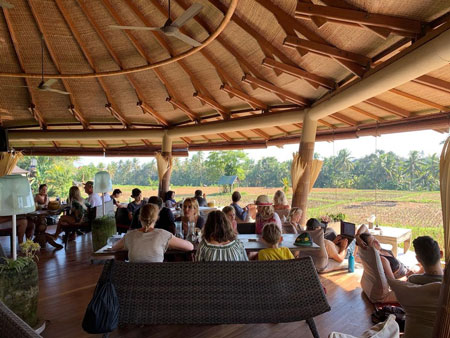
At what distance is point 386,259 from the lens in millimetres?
4113

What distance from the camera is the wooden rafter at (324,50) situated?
15.4ft

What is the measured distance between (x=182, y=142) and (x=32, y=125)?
5.35 meters

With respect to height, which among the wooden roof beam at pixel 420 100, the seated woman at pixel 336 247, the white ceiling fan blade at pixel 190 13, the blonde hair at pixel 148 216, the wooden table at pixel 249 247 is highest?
the white ceiling fan blade at pixel 190 13

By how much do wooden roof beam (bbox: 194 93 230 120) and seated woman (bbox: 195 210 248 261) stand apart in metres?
5.91

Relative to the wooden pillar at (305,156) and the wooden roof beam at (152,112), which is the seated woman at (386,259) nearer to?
the wooden pillar at (305,156)

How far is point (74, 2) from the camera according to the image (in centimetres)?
628

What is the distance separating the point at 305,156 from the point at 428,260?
4.89m

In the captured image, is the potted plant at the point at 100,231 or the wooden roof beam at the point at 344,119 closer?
the potted plant at the point at 100,231

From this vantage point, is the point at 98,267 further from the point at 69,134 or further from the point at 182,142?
the point at 182,142

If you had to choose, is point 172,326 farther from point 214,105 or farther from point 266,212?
point 214,105

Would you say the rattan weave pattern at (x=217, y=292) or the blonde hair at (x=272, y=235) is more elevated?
the blonde hair at (x=272, y=235)

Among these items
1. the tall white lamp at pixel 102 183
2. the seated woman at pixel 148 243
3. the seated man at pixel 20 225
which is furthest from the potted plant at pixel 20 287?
the seated man at pixel 20 225

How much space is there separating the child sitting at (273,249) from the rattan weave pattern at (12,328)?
2274mm

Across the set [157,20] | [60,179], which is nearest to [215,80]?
[157,20]
